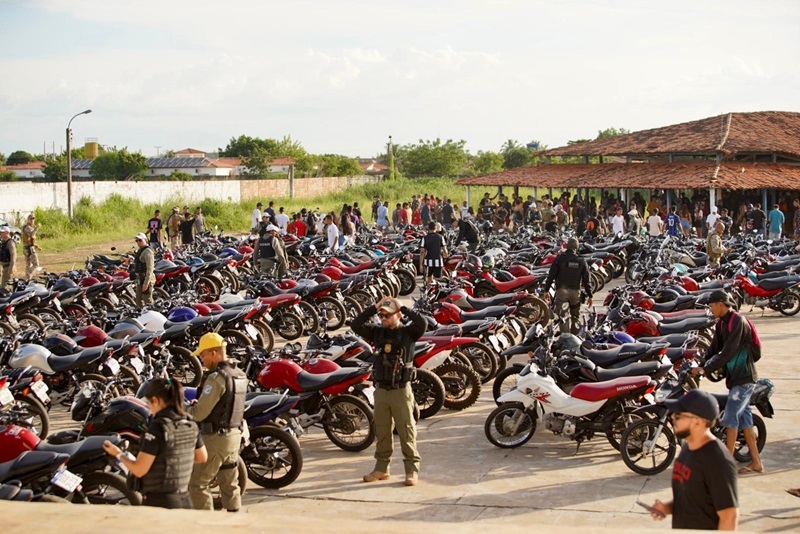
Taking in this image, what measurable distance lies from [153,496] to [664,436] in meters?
4.72

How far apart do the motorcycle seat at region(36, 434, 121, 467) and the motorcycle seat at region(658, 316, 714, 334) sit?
256 inches

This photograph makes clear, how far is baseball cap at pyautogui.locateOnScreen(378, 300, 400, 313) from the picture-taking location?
25.1ft

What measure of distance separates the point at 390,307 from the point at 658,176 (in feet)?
82.2

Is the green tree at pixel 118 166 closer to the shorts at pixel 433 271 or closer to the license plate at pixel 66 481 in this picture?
the shorts at pixel 433 271

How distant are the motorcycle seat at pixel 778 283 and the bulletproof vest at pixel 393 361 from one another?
9281 millimetres

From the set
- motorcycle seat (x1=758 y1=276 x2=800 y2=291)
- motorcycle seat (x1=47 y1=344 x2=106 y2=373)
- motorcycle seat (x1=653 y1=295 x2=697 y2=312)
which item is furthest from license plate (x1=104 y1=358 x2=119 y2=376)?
motorcycle seat (x1=758 y1=276 x2=800 y2=291)

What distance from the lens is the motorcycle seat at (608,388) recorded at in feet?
26.3

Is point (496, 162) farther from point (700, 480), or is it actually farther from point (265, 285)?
point (700, 480)

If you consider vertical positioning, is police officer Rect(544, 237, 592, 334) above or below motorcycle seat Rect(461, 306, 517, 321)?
above

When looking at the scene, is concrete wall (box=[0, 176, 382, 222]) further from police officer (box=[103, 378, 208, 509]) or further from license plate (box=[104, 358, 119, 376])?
police officer (box=[103, 378, 208, 509])

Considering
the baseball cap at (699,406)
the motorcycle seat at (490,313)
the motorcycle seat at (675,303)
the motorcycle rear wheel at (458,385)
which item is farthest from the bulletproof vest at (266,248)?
the baseball cap at (699,406)

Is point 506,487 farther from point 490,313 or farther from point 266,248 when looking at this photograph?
point 266,248

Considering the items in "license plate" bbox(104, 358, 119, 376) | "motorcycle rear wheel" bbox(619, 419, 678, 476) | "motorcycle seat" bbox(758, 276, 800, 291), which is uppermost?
"motorcycle seat" bbox(758, 276, 800, 291)

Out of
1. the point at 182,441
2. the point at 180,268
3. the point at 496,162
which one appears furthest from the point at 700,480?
the point at 496,162
